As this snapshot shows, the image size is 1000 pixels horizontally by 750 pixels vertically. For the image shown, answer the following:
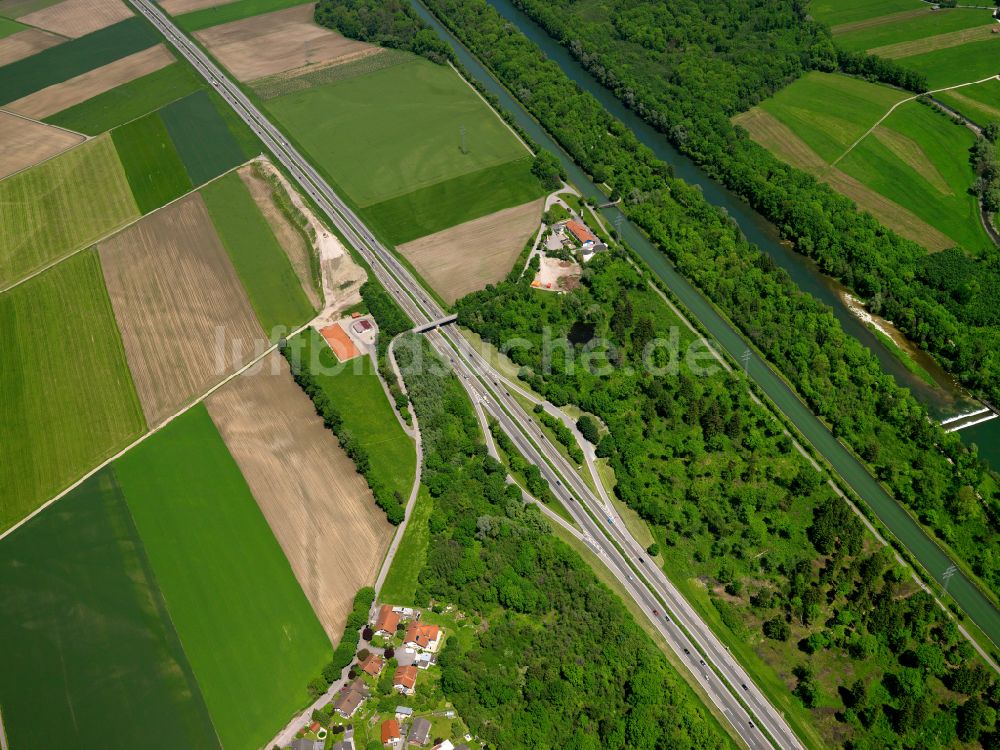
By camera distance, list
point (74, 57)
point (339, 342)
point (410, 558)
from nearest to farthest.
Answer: point (410, 558)
point (339, 342)
point (74, 57)

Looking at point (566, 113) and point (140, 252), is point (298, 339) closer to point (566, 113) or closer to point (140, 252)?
point (140, 252)

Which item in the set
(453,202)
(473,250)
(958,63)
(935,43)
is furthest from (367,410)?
(935,43)

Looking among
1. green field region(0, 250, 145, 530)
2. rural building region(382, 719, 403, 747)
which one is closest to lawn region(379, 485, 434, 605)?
rural building region(382, 719, 403, 747)

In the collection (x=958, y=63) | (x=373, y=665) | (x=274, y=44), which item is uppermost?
(x=274, y=44)

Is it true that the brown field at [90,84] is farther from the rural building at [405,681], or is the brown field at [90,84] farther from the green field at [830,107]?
the rural building at [405,681]

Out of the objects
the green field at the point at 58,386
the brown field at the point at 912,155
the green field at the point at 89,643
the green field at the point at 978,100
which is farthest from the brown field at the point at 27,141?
the green field at the point at 978,100

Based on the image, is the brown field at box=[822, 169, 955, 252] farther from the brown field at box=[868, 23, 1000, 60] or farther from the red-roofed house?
the brown field at box=[868, 23, 1000, 60]

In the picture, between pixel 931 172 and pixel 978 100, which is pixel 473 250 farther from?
pixel 978 100
